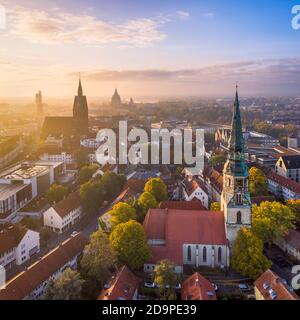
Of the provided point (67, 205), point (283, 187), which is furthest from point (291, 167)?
point (67, 205)

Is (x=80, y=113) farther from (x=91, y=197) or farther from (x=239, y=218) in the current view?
(x=239, y=218)

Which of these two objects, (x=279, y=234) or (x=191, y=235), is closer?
(x=191, y=235)

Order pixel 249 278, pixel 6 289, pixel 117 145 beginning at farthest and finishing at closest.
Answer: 1. pixel 117 145
2. pixel 249 278
3. pixel 6 289

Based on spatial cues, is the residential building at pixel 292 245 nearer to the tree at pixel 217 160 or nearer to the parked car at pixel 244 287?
the parked car at pixel 244 287

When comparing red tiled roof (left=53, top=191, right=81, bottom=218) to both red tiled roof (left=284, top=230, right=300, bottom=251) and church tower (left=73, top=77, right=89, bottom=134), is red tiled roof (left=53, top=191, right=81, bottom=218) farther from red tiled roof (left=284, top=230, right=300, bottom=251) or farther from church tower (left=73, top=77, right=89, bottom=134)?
church tower (left=73, top=77, right=89, bottom=134)
